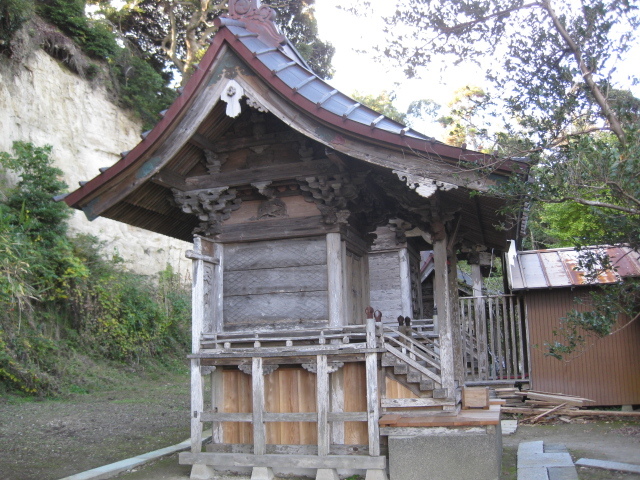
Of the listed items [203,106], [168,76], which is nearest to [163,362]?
[203,106]

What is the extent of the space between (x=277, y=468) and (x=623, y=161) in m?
Answer: 5.08

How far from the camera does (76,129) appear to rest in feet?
67.8

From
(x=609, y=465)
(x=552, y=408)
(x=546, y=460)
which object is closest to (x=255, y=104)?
(x=546, y=460)

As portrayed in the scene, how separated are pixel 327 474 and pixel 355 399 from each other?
0.94 metres

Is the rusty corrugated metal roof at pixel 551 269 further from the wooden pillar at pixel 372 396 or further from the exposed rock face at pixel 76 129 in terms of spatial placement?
the exposed rock face at pixel 76 129

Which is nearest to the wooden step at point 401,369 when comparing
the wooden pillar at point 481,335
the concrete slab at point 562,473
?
the concrete slab at point 562,473

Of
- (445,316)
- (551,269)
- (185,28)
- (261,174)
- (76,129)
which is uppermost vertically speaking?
(185,28)

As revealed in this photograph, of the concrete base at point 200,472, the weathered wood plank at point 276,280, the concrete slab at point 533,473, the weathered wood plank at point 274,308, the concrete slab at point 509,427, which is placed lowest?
the concrete slab at point 509,427

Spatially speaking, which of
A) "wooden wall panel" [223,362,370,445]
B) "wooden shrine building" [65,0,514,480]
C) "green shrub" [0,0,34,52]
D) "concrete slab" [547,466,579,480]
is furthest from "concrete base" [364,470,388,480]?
"green shrub" [0,0,34,52]

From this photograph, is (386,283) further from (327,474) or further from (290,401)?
(327,474)

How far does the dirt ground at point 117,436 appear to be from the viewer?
767 cm

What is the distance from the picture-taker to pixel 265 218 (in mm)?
7973

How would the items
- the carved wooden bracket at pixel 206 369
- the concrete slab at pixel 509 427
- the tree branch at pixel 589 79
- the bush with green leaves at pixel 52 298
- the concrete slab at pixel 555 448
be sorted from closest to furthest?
1. the tree branch at pixel 589 79
2. the carved wooden bracket at pixel 206 369
3. the concrete slab at pixel 555 448
4. the concrete slab at pixel 509 427
5. the bush with green leaves at pixel 52 298

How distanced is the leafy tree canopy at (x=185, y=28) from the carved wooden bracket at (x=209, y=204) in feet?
61.0
